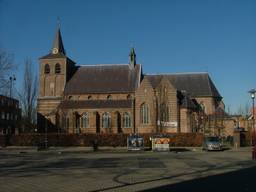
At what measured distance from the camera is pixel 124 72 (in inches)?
3155

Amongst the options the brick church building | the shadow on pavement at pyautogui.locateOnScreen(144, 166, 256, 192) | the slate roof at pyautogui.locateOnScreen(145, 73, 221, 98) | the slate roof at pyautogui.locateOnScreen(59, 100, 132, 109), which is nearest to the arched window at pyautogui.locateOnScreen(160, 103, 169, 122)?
the brick church building

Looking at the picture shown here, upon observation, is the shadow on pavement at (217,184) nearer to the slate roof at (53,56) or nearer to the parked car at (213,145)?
the parked car at (213,145)

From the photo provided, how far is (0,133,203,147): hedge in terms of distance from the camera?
5469 cm

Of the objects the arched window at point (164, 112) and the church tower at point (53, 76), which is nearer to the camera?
the arched window at point (164, 112)

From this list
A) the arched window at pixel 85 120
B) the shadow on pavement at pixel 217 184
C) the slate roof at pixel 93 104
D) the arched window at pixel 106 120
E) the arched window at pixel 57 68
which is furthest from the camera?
the arched window at pixel 57 68

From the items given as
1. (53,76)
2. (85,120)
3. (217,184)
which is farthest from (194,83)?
(217,184)

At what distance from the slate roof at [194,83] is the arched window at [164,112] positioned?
30.6 feet

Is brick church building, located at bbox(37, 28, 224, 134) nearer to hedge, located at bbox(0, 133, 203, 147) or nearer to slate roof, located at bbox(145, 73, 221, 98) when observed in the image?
slate roof, located at bbox(145, 73, 221, 98)

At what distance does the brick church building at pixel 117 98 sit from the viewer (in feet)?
227

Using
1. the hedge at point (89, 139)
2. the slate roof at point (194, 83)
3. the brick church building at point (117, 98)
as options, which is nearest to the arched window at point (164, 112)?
the brick church building at point (117, 98)

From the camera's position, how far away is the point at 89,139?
57.4 metres

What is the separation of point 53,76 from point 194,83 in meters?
28.1

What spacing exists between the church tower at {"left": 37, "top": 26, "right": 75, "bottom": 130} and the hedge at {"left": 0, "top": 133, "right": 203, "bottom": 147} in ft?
63.9

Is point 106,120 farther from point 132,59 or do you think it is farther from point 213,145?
point 213,145
